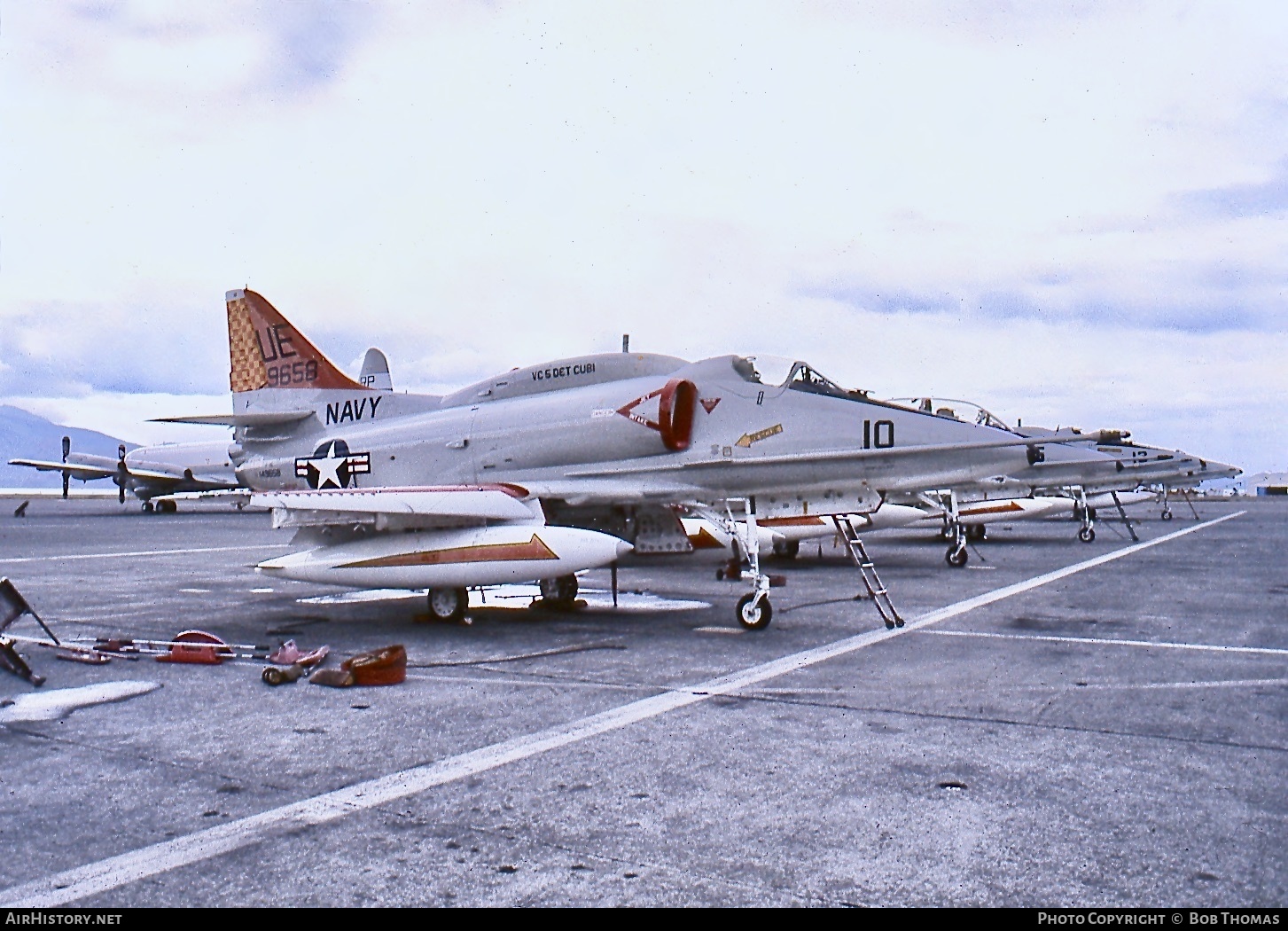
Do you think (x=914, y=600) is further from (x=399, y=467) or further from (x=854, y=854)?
(x=854, y=854)

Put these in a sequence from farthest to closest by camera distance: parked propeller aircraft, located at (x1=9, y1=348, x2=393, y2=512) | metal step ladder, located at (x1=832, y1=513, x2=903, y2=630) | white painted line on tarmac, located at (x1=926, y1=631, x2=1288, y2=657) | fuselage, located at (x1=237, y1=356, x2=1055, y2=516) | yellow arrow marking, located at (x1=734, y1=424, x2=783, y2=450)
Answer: parked propeller aircraft, located at (x1=9, y1=348, x2=393, y2=512)
metal step ladder, located at (x1=832, y1=513, x2=903, y2=630)
yellow arrow marking, located at (x1=734, y1=424, x2=783, y2=450)
fuselage, located at (x1=237, y1=356, x2=1055, y2=516)
white painted line on tarmac, located at (x1=926, y1=631, x2=1288, y2=657)

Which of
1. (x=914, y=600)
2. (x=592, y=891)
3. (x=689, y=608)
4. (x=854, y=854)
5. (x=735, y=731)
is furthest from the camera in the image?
(x=914, y=600)

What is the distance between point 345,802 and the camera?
15.1 feet

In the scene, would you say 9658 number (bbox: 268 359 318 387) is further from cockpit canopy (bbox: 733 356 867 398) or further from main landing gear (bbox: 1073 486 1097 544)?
main landing gear (bbox: 1073 486 1097 544)

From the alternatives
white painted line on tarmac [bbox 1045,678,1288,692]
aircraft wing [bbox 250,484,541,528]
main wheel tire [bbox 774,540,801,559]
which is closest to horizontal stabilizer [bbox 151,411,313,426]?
aircraft wing [bbox 250,484,541,528]

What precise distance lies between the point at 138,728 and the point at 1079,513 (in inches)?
1013

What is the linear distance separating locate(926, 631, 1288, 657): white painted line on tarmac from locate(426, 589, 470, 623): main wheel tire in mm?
5016

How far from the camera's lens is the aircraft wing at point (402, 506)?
10188 millimetres

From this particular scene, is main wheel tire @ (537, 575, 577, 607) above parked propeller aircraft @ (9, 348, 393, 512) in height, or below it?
below

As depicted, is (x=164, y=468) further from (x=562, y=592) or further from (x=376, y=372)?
(x=562, y=592)

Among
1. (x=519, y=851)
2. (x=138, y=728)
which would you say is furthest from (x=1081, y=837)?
(x=138, y=728)

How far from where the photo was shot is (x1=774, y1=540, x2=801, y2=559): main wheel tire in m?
19.2

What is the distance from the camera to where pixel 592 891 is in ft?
11.6

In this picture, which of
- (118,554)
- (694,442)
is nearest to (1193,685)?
(694,442)
